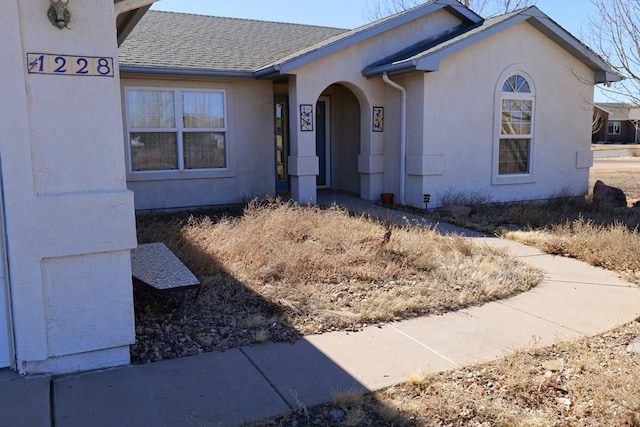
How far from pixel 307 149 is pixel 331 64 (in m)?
1.98

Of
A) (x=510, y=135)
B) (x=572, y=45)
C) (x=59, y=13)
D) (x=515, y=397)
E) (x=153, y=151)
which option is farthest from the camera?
(x=510, y=135)

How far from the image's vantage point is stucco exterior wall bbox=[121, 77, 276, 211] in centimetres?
1170

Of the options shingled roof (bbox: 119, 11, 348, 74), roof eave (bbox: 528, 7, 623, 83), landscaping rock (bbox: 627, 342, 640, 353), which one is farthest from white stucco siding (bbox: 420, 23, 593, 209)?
landscaping rock (bbox: 627, 342, 640, 353)

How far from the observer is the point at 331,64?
12008mm

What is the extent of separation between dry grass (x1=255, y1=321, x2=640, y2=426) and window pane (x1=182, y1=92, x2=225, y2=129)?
933 cm

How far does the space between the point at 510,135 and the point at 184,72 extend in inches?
302

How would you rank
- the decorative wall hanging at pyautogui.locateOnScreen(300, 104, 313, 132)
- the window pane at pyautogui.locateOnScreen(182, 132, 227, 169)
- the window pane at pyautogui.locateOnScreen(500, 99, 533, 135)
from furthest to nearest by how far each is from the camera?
the window pane at pyautogui.locateOnScreen(500, 99, 533, 135) → the window pane at pyautogui.locateOnScreen(182, 132, 227, 169) → the decorative wall hanging at pyautogui.locateOnScreen(300, 104, 313, 132)

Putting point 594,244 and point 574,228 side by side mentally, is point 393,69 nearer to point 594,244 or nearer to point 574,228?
point 574,228

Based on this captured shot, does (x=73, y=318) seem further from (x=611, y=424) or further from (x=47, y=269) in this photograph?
(x=611, y=424)

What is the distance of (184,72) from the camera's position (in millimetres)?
11211

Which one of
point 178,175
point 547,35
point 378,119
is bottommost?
point 178,175

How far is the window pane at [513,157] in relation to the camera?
1299cm

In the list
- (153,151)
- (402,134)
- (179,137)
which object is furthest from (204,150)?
(402,134)

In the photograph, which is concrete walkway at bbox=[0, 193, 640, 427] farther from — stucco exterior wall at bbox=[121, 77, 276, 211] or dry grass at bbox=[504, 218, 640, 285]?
stucco exterior wall at bbox=[121, 77, 276, 211]
